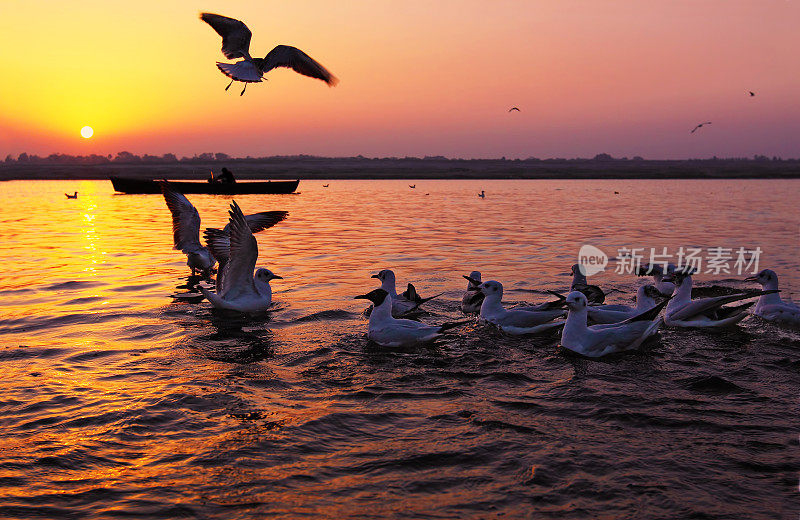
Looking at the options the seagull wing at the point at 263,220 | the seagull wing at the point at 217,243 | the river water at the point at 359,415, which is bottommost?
the river water at the point at 359,415

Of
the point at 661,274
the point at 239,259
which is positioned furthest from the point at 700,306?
the point at 239,259

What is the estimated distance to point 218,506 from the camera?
5.26m

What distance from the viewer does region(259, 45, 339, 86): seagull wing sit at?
14648 millimetres

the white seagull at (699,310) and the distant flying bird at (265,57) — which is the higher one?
the distant flying bird at (265,57)

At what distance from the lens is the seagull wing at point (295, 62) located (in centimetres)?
1465

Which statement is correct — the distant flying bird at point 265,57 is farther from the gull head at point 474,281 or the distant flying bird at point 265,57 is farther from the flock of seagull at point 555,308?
the gull head at point 474,281

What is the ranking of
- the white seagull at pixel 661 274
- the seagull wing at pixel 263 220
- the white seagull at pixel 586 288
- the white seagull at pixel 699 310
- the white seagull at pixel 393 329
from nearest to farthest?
the white seagull at pixel 393 329, the white seagull at pixel 699 310, the white seagull at pixel 586 288, the white seagull at pixel 661 274, the seagull wing at pixel 263 220

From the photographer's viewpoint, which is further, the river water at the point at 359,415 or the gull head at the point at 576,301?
the gull head at the point at 576,301

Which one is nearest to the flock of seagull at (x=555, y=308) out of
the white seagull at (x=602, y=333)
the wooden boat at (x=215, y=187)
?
the white seagull at (x=602, y=333)

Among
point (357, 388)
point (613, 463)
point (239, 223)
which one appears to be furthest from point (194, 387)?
point (613, 463)

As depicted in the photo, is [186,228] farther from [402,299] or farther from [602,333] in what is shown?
[602,333]

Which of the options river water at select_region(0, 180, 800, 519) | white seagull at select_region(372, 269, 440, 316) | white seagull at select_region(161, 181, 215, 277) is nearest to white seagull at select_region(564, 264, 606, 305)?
river water at select_region(0, 180, 800, 519)

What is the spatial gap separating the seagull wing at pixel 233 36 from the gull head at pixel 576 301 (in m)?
9.49

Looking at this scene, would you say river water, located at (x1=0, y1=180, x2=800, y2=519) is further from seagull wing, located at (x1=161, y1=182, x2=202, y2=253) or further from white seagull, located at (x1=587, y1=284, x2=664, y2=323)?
seagull wing, located at (x1=161, y1=182, x2=202, y2=253)
